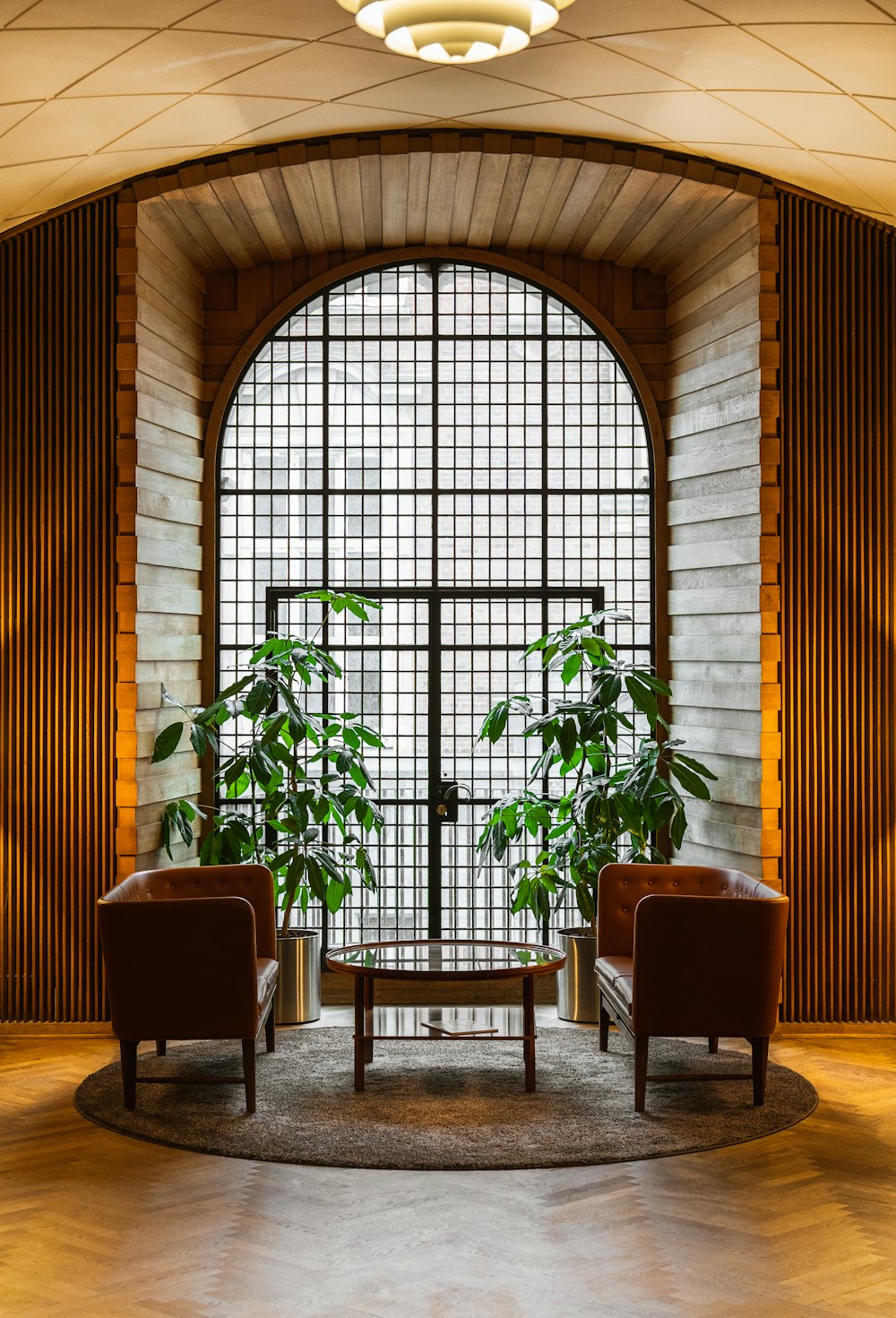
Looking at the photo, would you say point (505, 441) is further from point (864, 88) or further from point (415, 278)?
point (864, 88)

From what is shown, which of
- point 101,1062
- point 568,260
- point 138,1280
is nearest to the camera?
point 138,1280

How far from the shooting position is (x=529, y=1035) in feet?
17.5

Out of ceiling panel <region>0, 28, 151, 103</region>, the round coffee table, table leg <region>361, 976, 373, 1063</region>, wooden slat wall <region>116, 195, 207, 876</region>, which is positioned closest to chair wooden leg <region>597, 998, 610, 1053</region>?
the round coffee table

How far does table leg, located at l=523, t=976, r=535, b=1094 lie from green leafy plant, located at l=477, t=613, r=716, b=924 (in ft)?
3.50

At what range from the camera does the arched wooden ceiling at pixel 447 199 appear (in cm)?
610

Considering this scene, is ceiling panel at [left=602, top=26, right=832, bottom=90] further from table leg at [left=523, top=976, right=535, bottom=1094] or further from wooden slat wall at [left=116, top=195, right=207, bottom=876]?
table leg at [left=523, top=976, right=535, bottom=1094]

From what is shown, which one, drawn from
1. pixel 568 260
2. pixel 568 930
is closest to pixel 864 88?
pixel 568 260

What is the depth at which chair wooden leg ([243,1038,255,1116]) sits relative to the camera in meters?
4.98

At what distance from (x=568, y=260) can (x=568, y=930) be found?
3.82 metres

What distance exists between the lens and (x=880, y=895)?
6316 mm

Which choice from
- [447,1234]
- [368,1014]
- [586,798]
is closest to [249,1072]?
[368,1014]

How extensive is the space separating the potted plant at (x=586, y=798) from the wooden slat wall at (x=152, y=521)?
1.72m

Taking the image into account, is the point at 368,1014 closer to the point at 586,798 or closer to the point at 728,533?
the point at 586,798

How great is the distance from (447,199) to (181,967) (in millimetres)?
4110
